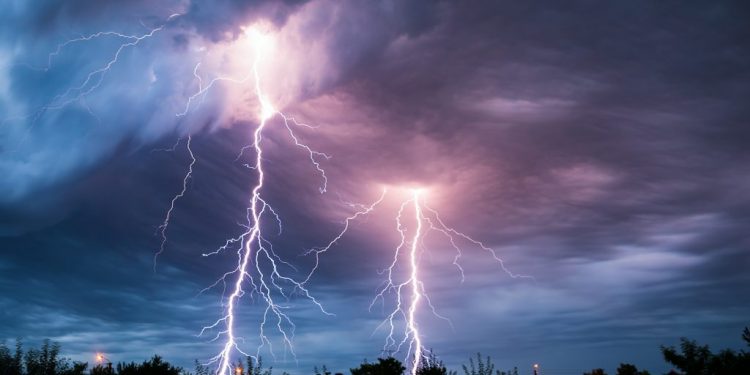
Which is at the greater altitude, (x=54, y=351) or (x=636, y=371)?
(x=54, y=351)

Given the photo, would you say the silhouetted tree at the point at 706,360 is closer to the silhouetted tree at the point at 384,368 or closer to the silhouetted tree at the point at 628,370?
the silhouetted tree at the point at 628,370

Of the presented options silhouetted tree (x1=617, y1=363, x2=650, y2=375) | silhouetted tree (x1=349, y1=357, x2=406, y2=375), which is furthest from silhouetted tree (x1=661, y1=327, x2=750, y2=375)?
silhouetted tree (x1=349, y1=357, x2=406, y2=375)

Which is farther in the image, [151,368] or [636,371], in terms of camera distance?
[151,368]

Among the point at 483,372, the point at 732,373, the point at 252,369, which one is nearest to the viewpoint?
the point at 732,373

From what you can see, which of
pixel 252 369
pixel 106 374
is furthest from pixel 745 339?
pixel 106 374

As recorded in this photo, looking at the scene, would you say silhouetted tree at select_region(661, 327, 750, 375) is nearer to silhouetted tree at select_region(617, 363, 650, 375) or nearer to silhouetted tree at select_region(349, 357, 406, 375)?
silhouetted tree at select_region(617, 363, 650, 375)

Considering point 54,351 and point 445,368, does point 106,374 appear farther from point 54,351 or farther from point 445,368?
point 445,368

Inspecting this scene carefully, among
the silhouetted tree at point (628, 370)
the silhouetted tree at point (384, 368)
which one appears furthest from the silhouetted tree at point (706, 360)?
the silhouetted tree at point (384, 368)

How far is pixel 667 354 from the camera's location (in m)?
11.8

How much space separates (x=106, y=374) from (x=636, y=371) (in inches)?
458

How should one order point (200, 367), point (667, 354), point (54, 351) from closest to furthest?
point (667, 354) < point (200, 367) < point (54, 351)

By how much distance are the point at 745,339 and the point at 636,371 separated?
230cm

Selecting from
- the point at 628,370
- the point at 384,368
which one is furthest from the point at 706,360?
the point at 384,368

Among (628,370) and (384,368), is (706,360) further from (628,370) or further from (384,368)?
(384,368)
